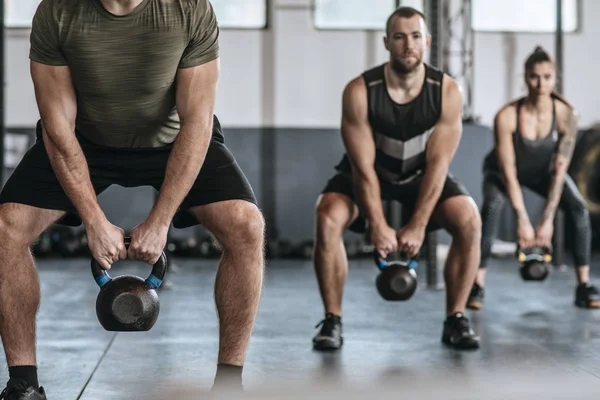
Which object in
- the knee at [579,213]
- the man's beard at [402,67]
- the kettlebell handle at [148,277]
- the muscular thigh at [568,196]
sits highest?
the man's beard at [402,67]

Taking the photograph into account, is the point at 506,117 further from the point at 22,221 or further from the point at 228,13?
the point at 228,13

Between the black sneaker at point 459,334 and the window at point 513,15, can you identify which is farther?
the window at point 513,15

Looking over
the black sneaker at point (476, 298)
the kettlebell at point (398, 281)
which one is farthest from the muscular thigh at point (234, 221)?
the black sneaker at point (476, 298)

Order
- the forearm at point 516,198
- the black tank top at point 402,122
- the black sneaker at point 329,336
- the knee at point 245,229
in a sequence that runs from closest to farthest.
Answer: the knee at point 245,229 < the black sneaker at point 329,336 < the black tank top at point 402,122 < the forearm at point 516,198

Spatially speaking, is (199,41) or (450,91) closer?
(199,41)

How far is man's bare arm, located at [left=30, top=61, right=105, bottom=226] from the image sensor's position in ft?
6.33

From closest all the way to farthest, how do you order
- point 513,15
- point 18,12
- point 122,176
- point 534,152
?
point 122,176
point 534,152
point 18,12
point 513,15

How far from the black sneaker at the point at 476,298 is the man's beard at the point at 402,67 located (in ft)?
4.52

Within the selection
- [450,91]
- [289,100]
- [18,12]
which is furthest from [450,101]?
[18,12]

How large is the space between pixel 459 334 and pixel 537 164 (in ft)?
4.63

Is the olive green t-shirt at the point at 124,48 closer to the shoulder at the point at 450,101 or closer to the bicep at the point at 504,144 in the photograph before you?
the shoulder at the point at 450,101

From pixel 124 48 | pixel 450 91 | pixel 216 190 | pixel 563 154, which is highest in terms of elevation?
pixel 124 48

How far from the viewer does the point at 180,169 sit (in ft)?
6.39

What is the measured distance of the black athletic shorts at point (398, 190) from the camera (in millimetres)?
2973
